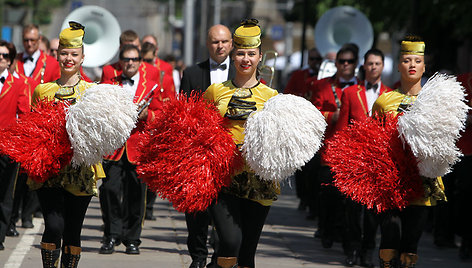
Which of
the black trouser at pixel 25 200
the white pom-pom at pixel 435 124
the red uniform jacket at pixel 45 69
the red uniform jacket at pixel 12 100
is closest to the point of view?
the white pom-pom at pixel 435 124

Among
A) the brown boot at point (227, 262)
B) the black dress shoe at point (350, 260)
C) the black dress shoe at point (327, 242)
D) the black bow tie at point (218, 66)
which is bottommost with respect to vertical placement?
the black dress shoe at point (327, 242)

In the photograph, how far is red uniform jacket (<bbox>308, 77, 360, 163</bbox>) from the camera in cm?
1050

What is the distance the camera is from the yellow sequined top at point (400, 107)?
22.7 ft

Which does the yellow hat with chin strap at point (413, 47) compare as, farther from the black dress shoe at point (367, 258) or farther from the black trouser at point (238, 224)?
the black dress shoe at point (367, 258)

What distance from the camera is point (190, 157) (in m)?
6.10

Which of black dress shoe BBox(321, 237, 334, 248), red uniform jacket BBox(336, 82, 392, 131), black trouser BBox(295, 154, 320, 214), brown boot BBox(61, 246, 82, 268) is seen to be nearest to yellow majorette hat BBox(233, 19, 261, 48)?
brown boot BBox(61, 246, 82, 268)

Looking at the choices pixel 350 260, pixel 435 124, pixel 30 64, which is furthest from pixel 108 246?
pixel 435 124

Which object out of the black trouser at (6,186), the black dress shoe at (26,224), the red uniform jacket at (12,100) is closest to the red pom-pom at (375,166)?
the red uniform jacket at (12,100)

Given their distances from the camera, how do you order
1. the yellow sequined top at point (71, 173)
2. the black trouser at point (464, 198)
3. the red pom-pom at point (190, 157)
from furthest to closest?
the black trouser at point (464, 198) → the yellow sequined top at point (71, 173) → the red pom-pom at point (190, 157)

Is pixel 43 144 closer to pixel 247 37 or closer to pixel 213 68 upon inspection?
pixel 247 37

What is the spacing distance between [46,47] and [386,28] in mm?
8490

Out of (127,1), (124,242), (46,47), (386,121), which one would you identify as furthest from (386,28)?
Result: (127,1)

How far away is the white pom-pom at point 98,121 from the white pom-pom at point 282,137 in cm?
101

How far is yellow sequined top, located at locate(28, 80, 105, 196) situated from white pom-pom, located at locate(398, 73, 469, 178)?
228 centimetres
